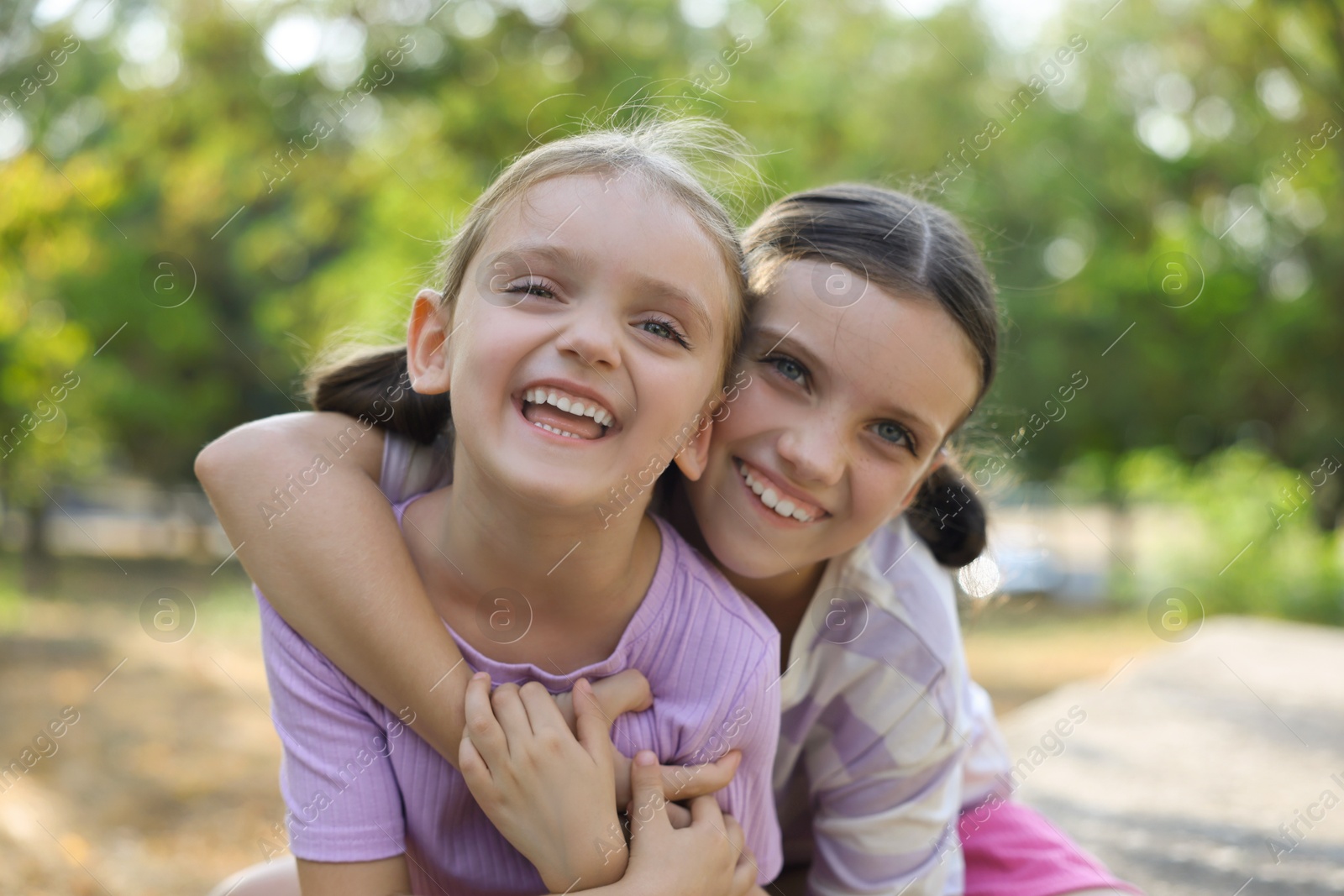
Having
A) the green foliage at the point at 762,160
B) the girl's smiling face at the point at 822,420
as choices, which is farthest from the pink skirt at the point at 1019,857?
the green foliage at the point at 762,160

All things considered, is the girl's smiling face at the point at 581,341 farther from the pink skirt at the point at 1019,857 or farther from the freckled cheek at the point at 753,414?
the pink skirt at the point at 1019,857

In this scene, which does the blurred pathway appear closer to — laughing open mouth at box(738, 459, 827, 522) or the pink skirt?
the pink skirt

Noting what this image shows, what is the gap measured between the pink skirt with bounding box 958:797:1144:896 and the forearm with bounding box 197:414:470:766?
4.66ft

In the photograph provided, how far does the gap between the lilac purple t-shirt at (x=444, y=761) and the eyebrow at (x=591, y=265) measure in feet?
1.63

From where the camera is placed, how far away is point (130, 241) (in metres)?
15.5

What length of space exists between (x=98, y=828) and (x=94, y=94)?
920cm

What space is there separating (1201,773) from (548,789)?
3206 millimetres

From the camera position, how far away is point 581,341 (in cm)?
159

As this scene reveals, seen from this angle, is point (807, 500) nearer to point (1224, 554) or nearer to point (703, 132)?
point (703, 132)

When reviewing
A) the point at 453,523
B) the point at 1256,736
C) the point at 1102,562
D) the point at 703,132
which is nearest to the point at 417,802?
the point at 453,523

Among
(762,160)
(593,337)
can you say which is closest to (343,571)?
(593,337)

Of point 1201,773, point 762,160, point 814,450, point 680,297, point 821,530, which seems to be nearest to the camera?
point 680,297

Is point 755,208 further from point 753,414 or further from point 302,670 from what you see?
point 302,670

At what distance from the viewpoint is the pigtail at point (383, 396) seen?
2121 millimetres
